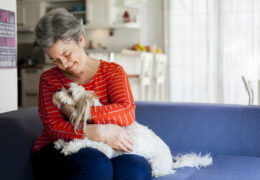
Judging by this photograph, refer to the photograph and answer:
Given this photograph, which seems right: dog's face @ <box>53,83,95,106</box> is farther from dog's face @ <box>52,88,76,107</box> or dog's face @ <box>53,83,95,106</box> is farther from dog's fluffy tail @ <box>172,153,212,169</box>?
dog's fluffy tail @ <box>172,153,212,169</box>

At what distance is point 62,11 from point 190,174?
1005 millimetres

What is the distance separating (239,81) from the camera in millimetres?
6195

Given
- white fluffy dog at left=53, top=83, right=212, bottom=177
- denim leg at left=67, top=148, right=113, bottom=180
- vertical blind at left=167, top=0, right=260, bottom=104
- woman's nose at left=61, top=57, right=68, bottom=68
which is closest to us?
denim leg at left=67, top=148, right=113, bottom=180

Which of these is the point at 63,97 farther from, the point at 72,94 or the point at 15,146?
the point at 15,146

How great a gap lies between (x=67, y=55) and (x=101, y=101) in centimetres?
28

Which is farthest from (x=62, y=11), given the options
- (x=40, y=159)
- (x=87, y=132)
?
(x=40, y=159)

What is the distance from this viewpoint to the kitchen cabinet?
6.68 metres

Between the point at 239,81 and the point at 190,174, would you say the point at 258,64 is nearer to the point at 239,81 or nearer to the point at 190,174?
the point at 239,81

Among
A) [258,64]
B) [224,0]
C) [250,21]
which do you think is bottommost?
[258,64]

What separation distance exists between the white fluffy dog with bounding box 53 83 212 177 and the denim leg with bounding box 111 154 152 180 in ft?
0.27

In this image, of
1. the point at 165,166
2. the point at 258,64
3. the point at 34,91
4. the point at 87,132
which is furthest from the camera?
the point at 34,91

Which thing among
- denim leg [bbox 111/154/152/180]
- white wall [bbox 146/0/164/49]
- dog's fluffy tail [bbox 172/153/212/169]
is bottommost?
dog's fluffy tail [bbox 172/153/212/169]

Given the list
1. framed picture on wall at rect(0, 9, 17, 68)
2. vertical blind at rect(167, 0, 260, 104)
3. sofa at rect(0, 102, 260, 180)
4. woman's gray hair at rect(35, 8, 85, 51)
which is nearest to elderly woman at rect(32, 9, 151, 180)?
woman's gray hair at rect(35, 8, 85, 51)

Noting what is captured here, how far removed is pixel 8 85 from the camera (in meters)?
2.67
